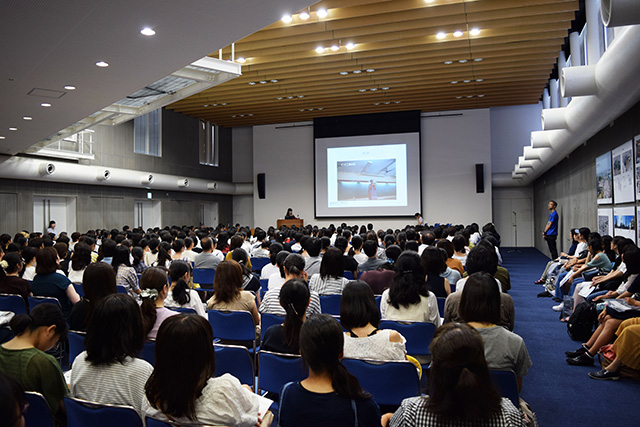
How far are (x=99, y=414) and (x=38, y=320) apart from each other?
738 millimetres

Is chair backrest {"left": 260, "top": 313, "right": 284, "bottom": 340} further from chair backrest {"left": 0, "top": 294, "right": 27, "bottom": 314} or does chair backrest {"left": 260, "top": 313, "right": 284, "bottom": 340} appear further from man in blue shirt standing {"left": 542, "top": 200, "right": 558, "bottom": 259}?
man in blue shirt standing {"left": 542, "top": 200, "right": 558, "bottom": 259}

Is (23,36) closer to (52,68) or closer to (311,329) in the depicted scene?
(52,68)

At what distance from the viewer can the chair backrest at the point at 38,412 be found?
2.04 meters

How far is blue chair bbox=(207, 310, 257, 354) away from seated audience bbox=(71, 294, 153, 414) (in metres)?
1.58

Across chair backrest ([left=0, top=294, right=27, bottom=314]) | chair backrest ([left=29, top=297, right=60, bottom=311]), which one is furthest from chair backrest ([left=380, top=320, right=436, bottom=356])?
chair backrest ([left=0, top=294, right=27, bottom=314])

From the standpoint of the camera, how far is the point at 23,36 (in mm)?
4688

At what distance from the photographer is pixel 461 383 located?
1625 mm

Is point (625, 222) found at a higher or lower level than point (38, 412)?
higher

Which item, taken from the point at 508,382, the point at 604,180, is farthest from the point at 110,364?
the point at 604,180

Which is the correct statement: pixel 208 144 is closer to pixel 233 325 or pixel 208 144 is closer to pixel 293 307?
pixel 233 325

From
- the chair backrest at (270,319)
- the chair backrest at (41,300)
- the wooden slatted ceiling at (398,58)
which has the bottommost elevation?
the chair backrest at (270,319)

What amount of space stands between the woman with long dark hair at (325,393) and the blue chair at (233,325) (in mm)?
2014

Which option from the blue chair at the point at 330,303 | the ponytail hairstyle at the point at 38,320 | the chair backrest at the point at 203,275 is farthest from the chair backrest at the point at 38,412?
the chair backrest at the point at 203,275

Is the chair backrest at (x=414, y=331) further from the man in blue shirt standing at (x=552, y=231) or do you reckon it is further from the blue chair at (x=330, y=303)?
the man in blue shirt standing at (x=552, y=231)
